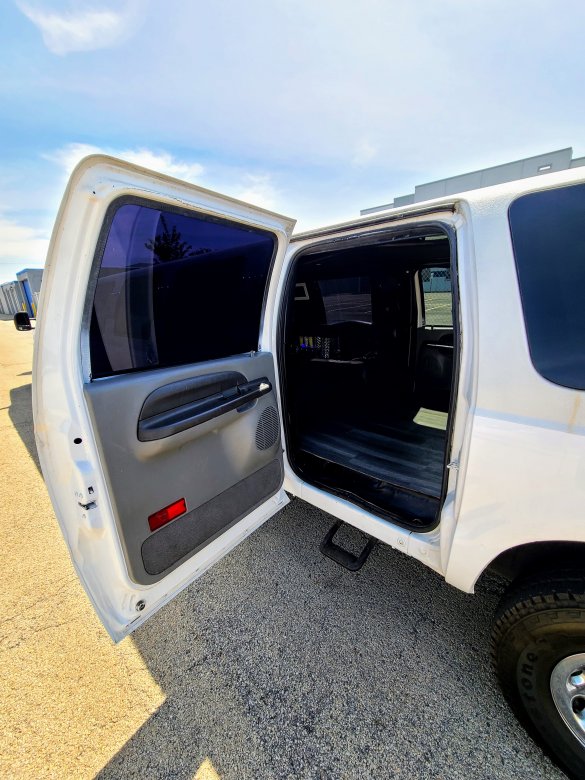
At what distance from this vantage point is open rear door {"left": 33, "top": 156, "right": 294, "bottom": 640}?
1.12m

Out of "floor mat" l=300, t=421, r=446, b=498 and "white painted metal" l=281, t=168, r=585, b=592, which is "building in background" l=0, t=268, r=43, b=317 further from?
"white painted metal" l=281, t=168, r=585, b=592

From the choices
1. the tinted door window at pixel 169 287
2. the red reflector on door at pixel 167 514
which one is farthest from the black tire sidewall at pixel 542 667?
the tinted door window at pixel 169 287

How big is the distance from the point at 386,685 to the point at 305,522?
1.21 metres

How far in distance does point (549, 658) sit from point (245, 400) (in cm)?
157

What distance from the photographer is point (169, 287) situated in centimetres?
143

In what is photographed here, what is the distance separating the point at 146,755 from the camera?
1.39 metres

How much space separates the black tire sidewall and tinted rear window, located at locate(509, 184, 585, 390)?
2.74ft

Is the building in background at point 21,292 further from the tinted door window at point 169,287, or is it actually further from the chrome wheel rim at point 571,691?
the chrome wheel rim at point 571,691

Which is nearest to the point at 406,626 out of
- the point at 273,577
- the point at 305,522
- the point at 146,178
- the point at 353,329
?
the point at 273,577

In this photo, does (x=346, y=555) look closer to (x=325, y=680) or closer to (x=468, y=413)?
(x=325, y=680)

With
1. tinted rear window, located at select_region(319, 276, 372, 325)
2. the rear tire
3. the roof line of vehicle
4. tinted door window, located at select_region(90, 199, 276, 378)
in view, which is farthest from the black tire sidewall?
tinted rear window, located at select_region(319, 276, 372, 325)

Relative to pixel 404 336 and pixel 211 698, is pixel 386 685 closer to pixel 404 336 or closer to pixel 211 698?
pixel 211 698

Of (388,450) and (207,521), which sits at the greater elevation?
(207,521)

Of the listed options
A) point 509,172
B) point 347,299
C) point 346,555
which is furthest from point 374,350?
point 509,172
